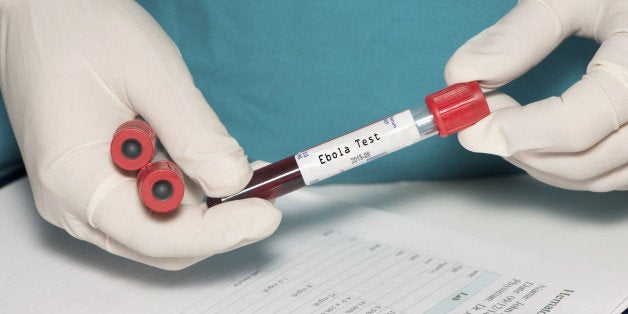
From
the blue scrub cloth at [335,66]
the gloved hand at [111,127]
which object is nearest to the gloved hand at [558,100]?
the blue scrub cloth at [335,66]

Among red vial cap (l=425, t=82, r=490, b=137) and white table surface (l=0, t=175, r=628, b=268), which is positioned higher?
red vial cap (l=425, t=82, r=490, b=137)

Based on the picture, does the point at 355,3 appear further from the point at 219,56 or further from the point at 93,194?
the point at 93,194

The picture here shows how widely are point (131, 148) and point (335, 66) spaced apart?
0.29 meters

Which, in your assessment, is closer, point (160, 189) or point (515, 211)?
point (160, 189)

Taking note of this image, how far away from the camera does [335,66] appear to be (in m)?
0.89

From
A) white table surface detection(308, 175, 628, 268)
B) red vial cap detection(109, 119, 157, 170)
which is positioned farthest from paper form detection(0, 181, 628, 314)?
red vial cap detection(109, 119, 157, 170)

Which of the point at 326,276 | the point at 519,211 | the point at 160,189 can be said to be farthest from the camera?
the point at 519,211

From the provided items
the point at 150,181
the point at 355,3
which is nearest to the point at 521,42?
the point at 355,3

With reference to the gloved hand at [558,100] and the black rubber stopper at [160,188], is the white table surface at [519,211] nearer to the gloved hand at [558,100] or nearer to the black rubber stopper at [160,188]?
the gloved hand at [558,100]

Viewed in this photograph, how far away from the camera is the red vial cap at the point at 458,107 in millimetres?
698

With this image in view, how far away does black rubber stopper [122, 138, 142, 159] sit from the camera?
67 cm

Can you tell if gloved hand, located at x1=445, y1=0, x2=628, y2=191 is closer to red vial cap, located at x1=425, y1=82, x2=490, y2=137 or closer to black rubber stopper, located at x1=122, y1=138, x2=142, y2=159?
red vial cap, located at x1=425, y1=82, x2=490, y2=137

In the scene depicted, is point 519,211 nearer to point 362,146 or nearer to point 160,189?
point 362,146

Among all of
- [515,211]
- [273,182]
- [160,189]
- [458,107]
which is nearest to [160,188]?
[160,189]
